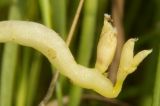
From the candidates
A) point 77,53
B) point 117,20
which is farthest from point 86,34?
point 77,53

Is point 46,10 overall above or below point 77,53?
above

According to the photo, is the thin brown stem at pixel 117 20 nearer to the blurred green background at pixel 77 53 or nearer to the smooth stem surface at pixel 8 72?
the blurred green background at pixel 77 53

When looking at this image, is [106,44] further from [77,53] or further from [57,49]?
[77,53]

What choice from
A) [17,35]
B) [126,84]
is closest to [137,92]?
[126,84]

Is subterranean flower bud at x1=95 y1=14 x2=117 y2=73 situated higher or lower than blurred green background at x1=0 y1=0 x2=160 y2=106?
higher

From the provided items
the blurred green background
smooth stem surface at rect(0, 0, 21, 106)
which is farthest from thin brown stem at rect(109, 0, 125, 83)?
smooth stem surface at rect(0, 0, 21, 106)

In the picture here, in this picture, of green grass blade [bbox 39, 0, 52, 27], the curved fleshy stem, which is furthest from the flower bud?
green grass blade [bbox 39, 0, 52, 27]

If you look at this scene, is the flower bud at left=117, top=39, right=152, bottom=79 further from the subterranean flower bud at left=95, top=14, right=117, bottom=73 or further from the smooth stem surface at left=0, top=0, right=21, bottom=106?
the smooth stem surface at left=0, top=0, right=21, bottom=106

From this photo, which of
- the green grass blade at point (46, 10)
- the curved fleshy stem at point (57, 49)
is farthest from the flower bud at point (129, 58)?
the green grass blade at point (46, 10)
